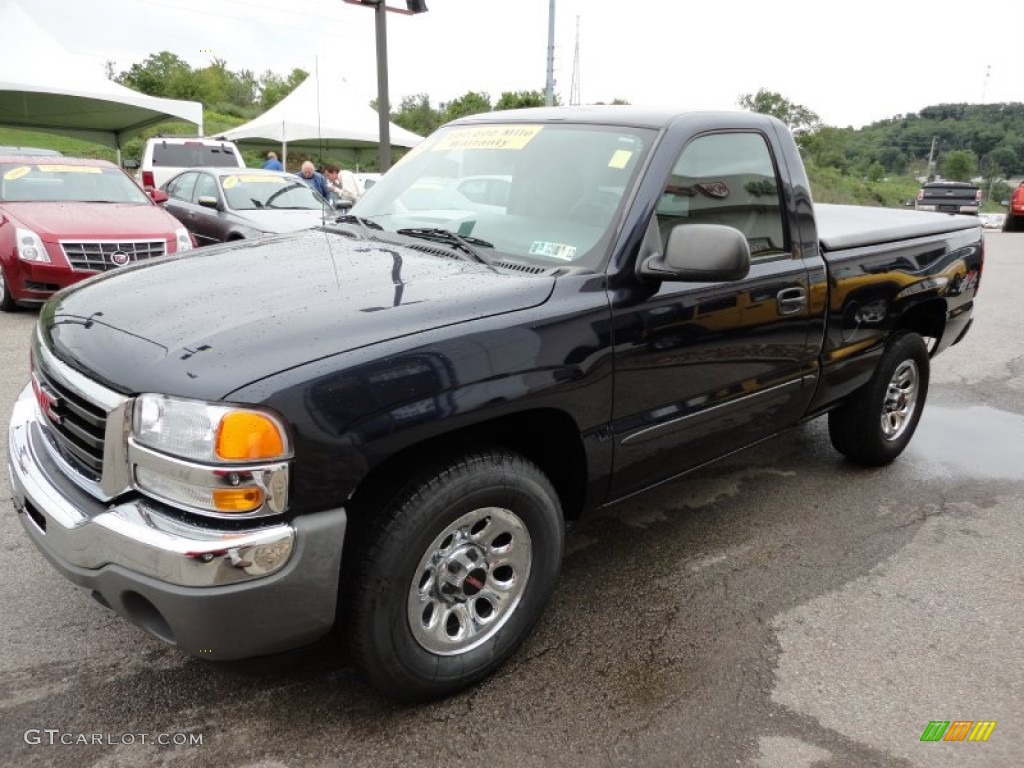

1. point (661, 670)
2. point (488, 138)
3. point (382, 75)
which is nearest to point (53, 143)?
point (382, 75)

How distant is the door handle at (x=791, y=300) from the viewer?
10.8ft

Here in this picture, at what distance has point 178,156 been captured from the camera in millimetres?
17016

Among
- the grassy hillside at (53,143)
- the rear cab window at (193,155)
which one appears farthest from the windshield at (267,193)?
the grassy hillside at (53,143)

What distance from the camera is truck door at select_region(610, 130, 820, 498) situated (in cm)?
277

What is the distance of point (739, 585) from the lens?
3.25m

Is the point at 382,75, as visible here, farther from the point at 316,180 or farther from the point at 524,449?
the point at 524,449

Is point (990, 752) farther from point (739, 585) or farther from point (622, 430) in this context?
point (622, 430)

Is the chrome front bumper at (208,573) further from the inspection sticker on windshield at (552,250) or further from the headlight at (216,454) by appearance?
the inspection sticker on windshield at (552,250)

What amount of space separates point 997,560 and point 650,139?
241 centimetres

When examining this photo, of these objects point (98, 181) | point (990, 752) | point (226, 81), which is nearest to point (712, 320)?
point (990, 752)

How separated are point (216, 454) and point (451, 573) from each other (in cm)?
80

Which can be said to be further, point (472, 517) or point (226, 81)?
point (226, 81)

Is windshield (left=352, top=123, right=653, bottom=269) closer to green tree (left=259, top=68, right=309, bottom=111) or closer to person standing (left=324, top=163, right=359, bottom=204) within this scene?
person standing (left=324, top=163, right=359, bottom=204)

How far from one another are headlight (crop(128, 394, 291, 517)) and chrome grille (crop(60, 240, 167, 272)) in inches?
231
